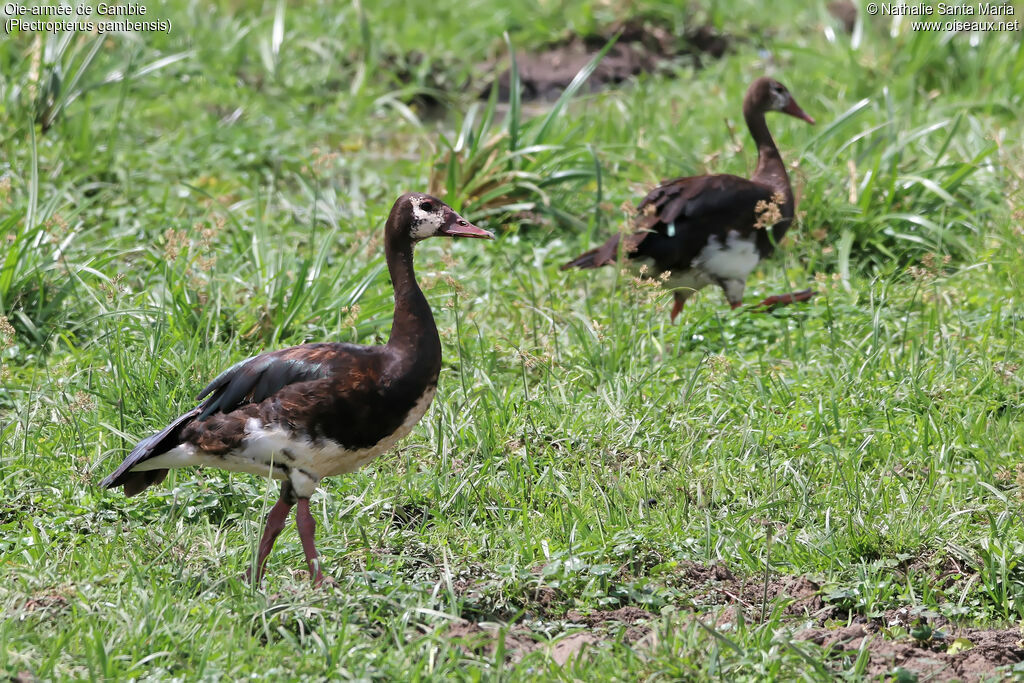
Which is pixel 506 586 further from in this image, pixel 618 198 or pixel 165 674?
pixel 618 198

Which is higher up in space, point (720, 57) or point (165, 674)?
point (720, 57)

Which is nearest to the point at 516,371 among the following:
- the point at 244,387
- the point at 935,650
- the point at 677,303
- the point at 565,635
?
the point at 677,303

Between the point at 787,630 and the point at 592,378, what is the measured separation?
1.74m

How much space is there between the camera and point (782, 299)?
19.5 ft

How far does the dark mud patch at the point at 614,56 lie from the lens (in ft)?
29.8

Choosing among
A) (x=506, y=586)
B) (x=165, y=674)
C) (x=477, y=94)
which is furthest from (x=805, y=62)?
(x=165, y=674)

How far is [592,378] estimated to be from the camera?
16.9ft

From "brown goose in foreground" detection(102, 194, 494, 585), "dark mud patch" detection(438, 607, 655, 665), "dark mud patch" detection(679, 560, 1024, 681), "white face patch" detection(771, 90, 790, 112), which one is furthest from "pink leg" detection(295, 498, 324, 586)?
"white face patch" detection(771, 90, 790, 112)

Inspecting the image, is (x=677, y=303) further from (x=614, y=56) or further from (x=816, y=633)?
(x=614, y=56)

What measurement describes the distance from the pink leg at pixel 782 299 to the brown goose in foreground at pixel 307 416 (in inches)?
93.1

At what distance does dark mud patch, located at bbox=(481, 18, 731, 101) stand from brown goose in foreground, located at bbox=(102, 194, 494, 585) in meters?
5.20

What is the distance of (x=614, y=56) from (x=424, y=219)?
18.0ft

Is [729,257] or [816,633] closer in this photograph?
[816,633]

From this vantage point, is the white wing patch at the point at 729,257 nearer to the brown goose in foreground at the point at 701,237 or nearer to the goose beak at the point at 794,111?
the brown goose in foreground at the point at 701,237
